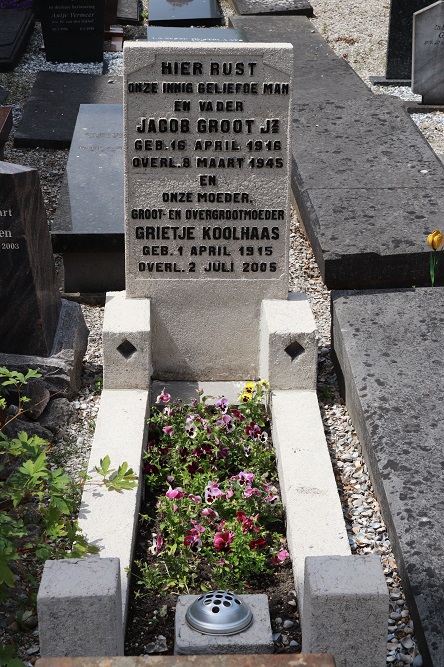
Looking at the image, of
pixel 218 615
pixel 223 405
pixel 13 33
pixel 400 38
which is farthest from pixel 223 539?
pixel 13 33

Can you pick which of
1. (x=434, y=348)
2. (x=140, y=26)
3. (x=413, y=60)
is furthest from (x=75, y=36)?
(x=434, y=348)

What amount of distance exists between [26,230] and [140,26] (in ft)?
32.2

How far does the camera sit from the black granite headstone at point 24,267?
18.0ft

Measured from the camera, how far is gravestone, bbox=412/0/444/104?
10930 millimetres

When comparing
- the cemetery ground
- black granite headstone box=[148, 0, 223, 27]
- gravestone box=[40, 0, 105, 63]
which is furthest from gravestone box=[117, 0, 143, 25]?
the cemetery ground

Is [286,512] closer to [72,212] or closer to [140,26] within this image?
[72,212]

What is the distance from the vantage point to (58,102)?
10945 millimetres

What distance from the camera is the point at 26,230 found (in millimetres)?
5578

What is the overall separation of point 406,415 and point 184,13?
1076cm

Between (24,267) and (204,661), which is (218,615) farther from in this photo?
(24,267)

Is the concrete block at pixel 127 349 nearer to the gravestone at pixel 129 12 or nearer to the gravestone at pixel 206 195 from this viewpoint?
the gravestone at pixel 206 195

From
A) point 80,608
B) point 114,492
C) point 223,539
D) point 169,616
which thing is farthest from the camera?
point 114,492

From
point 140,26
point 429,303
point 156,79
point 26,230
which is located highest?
point 156,79

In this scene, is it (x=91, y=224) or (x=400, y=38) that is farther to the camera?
(x=400, y=38)
